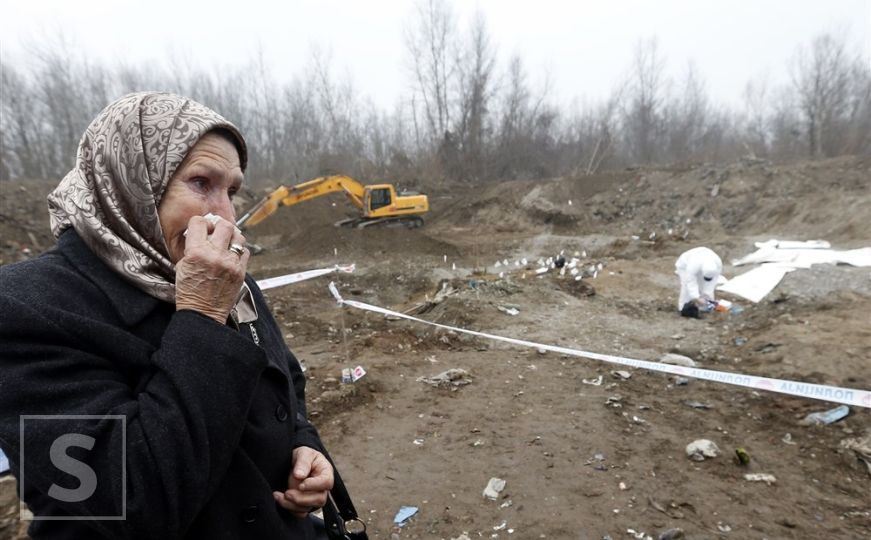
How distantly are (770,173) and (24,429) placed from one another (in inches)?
1045

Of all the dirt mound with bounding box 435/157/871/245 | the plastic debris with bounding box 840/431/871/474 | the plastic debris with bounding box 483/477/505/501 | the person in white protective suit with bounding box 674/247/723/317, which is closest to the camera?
the plastic debris with bounding box 483/477/505/501

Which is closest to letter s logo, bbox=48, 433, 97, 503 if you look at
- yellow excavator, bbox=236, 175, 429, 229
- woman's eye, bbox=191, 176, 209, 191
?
woman's eye, bbox=191, 176, 209, 191

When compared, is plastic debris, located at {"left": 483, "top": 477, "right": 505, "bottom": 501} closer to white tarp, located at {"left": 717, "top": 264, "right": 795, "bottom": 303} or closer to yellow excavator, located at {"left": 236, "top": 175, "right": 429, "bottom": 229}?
white tarp, located at {"left": 717, "top": 264, "right": 795, "bottom": 303}

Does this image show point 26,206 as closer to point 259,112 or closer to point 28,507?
point 259,112

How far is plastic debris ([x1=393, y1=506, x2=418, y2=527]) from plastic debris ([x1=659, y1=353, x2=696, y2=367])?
4233 mm

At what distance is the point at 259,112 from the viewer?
127ft

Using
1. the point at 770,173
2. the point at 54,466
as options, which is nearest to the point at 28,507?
the point at 54,466

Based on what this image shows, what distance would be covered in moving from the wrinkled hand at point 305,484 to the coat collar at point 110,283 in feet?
2.01

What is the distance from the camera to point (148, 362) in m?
1.15

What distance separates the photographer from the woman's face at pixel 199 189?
1.32 m

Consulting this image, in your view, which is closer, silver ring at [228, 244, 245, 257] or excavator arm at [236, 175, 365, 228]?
silver ring at [228, 244, 245, 257]

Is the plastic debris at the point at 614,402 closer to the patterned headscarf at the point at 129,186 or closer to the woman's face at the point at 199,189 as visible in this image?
the woman's face at the point at 199,189

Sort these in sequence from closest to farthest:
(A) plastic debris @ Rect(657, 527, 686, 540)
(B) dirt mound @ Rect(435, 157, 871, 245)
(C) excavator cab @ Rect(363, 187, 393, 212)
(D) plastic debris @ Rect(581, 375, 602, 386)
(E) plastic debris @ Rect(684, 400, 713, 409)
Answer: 1. (A) plastic debris @ Rect(657, 527, 686, 540)
2. (E) plastic debris @ Rect(684, 400, 713, 409)
3. (D) plastic debris @ Rect(581, 375, 602, 386)
4. (B) dirt mound @ Rect(435, 157, 871, 245)
5. (C) excavator cab @ Rect(363, 187, 393, 212)

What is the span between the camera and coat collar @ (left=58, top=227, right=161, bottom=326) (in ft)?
3.81
